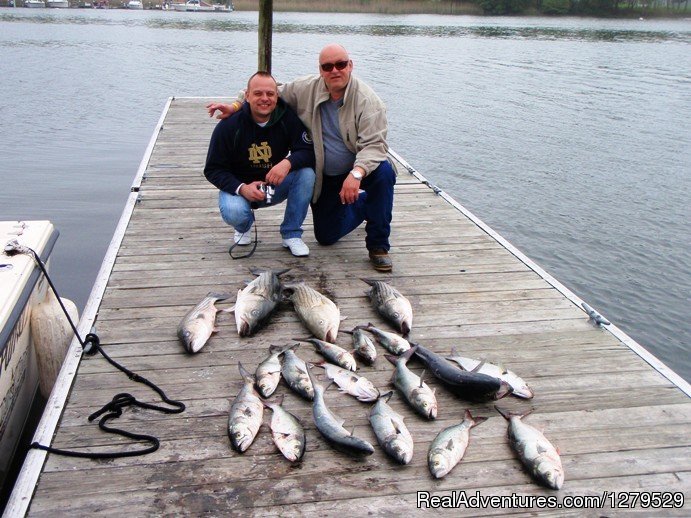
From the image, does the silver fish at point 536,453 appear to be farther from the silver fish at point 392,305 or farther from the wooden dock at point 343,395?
the silver fish at point 392,305

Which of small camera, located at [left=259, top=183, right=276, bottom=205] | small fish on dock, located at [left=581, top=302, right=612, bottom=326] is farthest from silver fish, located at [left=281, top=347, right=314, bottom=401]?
small fish on dock, located at [left=581, top=302, right=612, bottom=326]

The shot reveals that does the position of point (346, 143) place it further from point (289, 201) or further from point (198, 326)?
point (198, 326)

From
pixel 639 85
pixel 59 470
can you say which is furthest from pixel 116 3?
pixel 59 470

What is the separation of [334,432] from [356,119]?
271 cm

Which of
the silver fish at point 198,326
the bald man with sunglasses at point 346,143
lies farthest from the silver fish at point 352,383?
the bald man with sunglasses at point 346,143

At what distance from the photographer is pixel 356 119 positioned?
5.32 m

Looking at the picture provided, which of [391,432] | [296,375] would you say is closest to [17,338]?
[296,375]

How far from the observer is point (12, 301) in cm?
418

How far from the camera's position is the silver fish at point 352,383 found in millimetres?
3828

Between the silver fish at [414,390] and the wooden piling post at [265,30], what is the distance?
7081 mm

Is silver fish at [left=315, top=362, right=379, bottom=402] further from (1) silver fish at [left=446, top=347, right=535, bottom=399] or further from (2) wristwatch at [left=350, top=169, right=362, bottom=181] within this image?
(2) wristwatch at [left=350, top=169, right=362, bottom=181]

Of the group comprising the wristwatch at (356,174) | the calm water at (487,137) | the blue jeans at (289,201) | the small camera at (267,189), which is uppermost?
the wristwatch at (356,174)

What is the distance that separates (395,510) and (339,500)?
25 cm

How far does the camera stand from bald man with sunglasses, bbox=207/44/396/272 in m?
5.16
